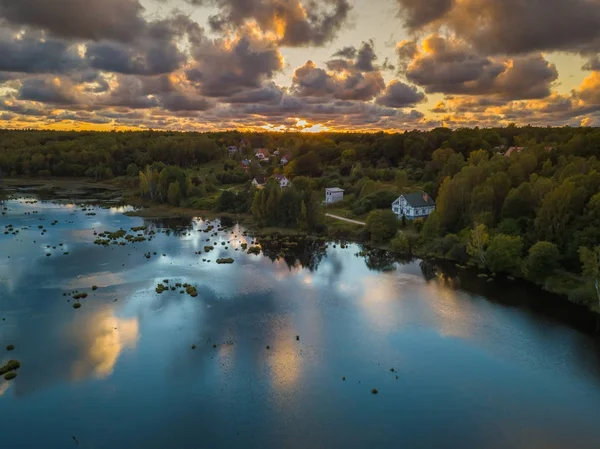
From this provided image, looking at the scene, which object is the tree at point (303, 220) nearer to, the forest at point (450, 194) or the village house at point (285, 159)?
the forest at point (450, 194)

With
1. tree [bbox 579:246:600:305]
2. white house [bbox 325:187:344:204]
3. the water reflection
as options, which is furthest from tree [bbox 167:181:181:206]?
tree [bbox 579:246:600:305]

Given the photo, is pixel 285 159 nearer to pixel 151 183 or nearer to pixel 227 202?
pixel 151 183

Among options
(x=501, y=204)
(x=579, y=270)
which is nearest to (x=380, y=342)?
(x=579, y=270)

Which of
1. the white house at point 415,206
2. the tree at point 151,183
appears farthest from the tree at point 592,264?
the tree at point 151,183

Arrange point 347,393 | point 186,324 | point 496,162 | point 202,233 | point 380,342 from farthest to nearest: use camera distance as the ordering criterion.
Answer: point 202,233, point 496,162, point 186,324, point 380,342, point 347,393

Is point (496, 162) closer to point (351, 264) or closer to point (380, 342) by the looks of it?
point (351, 264)
